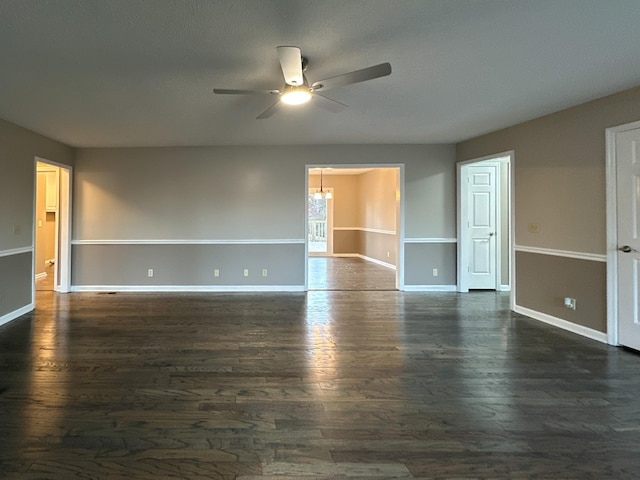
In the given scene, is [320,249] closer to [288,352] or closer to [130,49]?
[288,352]

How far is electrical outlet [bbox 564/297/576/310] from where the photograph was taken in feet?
13.4

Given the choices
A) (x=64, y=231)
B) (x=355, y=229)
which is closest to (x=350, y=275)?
(x=355, y=229)

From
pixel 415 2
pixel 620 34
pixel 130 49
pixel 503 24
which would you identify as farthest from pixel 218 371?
pixel 620 34

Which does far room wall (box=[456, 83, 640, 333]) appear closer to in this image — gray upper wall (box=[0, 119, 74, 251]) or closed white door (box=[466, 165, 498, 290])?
closed white door (box=[466, 165, 498, 290])

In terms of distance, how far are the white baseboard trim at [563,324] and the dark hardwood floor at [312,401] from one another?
0.19 meters

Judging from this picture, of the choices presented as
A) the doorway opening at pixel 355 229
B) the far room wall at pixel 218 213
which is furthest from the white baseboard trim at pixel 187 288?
the doorway opening at pixel 355 229

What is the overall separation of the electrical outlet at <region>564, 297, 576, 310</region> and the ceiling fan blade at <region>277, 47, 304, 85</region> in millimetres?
3688

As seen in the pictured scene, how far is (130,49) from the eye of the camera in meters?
2.65

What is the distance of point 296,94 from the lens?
9.96 feet

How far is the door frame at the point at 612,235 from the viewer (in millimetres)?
3582

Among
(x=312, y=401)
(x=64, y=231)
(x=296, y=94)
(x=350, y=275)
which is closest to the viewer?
(x=312, y=401)

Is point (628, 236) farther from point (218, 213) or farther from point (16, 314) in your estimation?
point (16, 314)

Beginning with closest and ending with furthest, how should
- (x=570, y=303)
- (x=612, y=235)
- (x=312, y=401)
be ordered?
1. (x=312, y=401)
2. (x=612, y=235)
3. (x=570, y=303)

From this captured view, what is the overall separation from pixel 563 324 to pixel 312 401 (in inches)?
130
